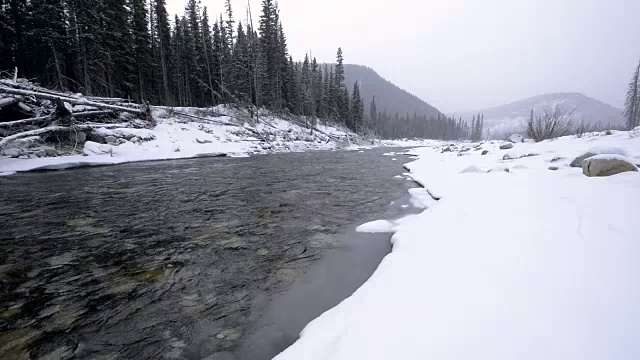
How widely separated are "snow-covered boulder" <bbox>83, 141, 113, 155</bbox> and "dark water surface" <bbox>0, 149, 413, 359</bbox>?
21.7ft

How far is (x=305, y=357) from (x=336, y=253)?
7.57ft

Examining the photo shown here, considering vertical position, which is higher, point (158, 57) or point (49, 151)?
point (158, 57)

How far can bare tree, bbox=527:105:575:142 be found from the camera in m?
17.3

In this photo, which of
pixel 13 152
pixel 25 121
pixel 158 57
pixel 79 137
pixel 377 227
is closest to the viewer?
pixel 377 227

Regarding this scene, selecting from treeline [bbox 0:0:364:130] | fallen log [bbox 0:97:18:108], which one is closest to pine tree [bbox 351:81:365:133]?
treeline [bbox 0:0:364:130]

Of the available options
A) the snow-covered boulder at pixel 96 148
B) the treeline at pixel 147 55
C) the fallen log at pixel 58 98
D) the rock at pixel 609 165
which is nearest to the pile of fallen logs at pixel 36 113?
the fallen log at pixel 58 98

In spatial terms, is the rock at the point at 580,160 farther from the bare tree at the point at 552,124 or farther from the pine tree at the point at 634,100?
the pine tree at the point at 634,100

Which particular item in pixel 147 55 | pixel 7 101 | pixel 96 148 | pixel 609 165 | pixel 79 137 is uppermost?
pixel 147 55

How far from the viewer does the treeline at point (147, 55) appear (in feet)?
74.6

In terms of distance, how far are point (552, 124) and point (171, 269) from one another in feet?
76.1

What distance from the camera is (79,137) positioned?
538 inches

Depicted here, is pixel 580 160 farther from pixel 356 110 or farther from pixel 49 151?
pixel 356 110

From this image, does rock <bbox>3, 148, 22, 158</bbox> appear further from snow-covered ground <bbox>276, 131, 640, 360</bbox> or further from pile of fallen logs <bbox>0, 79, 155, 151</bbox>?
snow-covered ground <bbox>276, 131, 640, 360</bbox>

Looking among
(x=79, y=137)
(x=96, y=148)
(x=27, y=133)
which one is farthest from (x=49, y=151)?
(x=96, y=148)
